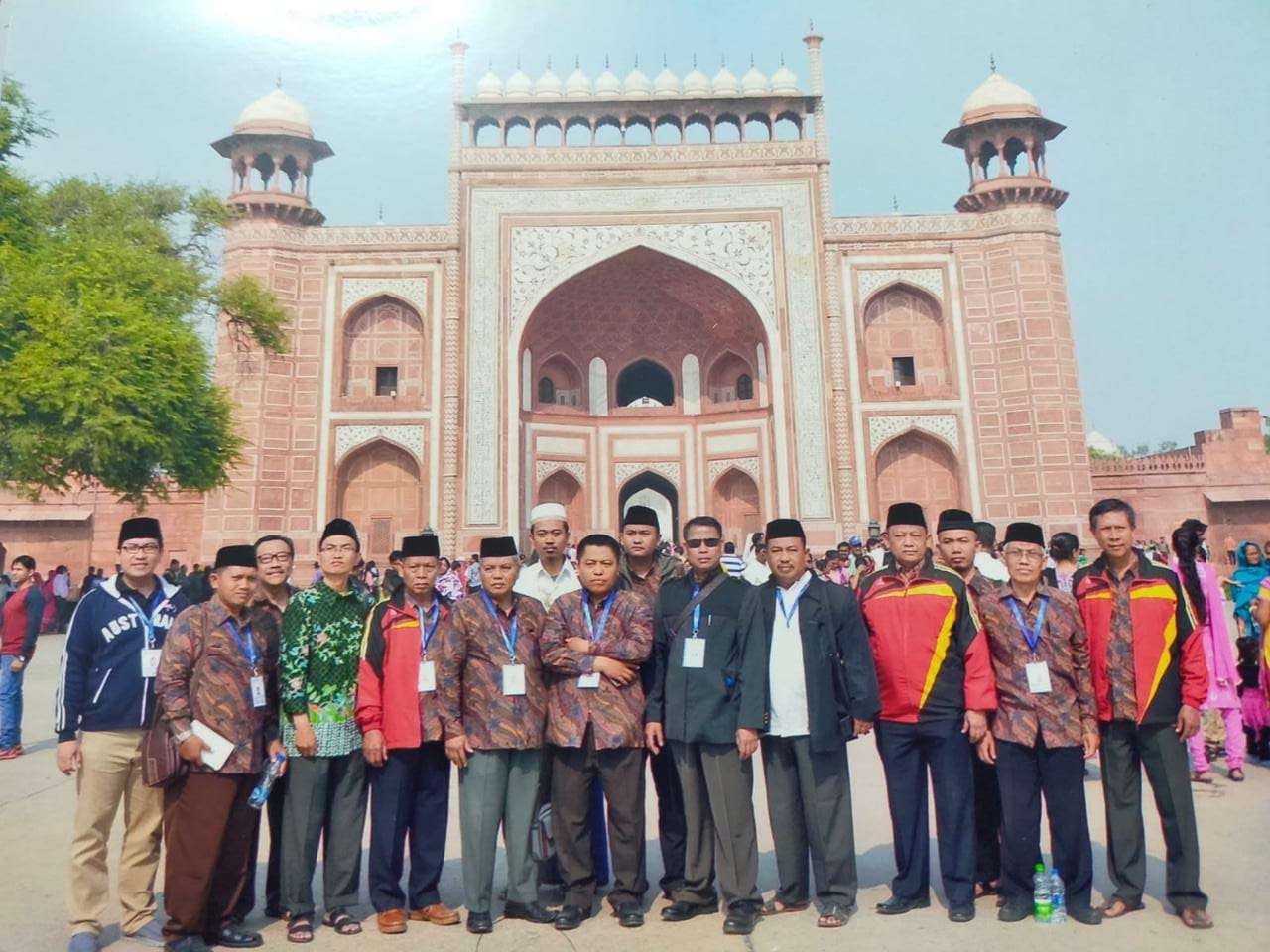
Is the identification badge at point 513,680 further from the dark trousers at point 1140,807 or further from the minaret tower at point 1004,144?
the minaret tower at point 1004,144

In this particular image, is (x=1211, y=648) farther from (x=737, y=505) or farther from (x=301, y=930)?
(x=737, y=505)

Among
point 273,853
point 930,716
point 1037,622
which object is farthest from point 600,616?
point 1037,622

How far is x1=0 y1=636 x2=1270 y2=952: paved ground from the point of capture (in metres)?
3.02

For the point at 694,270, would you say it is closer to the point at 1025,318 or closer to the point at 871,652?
the point at 1025,318

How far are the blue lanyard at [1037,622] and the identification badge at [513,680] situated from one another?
1848mm

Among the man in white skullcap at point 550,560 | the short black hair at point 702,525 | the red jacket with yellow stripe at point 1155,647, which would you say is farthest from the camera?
the man in white skullcap at point 550,560

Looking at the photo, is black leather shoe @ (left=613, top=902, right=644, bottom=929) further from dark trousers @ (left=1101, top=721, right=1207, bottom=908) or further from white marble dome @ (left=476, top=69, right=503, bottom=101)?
white marble dome @ (left=476, top=69, right=503, bottom=101)

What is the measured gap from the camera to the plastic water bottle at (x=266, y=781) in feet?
10.2

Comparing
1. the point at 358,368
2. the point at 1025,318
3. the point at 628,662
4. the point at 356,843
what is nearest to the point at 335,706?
the point at 356,843

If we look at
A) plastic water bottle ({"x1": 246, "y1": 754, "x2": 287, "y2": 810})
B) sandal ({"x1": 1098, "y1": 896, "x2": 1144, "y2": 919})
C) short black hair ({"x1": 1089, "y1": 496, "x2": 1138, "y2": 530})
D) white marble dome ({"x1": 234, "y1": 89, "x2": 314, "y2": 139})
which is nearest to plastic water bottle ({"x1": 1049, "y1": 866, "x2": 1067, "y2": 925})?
sandal ({"x1": 1098, "y1": 896, "x2": 1144, "y2": 919})

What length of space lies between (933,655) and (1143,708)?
2.42 feet

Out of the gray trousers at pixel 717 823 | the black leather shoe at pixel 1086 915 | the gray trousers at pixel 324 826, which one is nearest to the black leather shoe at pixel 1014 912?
the black leather shoe at pixel 1086 915

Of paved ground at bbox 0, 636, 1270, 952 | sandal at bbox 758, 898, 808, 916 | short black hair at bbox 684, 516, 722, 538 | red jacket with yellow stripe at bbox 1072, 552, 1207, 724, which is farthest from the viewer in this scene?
short black hair at bbox 684, 516, 722, 538

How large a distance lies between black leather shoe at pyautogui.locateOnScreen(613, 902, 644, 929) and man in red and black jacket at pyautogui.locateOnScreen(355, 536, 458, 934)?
599 mm
